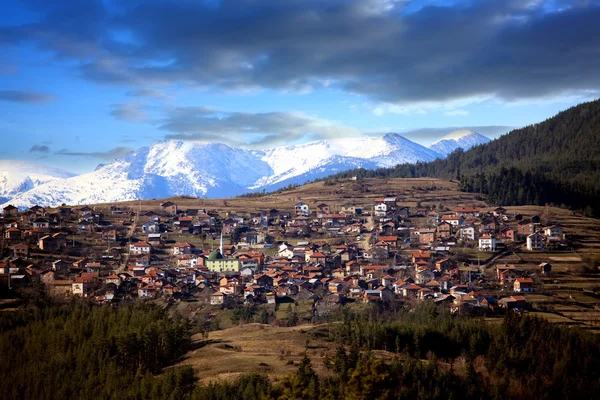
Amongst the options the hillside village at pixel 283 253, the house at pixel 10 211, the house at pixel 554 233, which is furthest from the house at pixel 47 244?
the house at pixel 554 233

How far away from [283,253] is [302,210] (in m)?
23.5

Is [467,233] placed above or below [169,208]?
below

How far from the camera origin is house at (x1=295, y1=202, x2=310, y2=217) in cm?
11903

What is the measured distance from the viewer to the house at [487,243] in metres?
89.8

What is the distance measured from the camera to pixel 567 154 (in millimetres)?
180750

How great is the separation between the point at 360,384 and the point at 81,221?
271 feet

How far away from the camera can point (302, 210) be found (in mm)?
120812

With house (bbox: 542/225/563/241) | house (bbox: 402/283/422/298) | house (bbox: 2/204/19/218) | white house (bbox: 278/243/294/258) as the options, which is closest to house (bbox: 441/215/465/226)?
house (bbox: 542/225/563/241)

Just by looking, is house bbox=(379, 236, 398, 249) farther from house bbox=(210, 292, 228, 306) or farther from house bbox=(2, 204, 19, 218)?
house bbox=(2, 204, 19, 218)

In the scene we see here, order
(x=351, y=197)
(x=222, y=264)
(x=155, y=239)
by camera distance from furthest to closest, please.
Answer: (x=351, y=197), (x=155, y=239), (x=222, y=264)

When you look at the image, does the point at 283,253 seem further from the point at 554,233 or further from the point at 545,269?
the point at 554,233

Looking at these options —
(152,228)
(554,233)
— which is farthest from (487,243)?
(152,228)

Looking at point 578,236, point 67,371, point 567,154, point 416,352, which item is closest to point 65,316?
point 67,371

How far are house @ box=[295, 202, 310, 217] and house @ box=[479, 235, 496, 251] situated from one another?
35.8 metres
